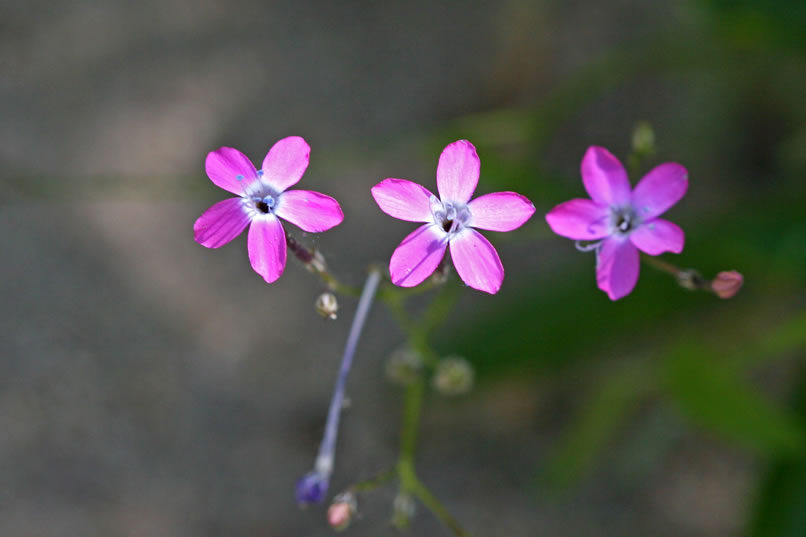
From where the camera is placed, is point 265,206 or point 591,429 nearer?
point 265,206

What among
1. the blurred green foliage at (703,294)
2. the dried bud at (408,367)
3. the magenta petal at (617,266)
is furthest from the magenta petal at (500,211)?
the blurred green foliage at (703,294)

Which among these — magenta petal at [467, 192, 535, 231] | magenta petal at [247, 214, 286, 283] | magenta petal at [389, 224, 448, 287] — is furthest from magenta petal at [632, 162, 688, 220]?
magenta petal at [247, 214, 286, 283]

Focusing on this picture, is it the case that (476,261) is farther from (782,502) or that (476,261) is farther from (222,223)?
(782,502)

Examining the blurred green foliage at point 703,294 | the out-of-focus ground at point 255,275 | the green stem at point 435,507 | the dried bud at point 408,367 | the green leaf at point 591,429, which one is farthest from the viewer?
the out-of-focus ground at point 255,275

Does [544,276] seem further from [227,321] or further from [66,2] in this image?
[66,2]

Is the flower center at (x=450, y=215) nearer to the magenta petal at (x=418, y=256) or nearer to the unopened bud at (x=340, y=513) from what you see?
the magenta petal at (x=418, y=256)

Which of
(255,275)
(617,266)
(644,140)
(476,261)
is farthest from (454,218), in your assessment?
(255,275)

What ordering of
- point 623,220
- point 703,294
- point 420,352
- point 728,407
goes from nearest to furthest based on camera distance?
point 623,220, point 420,352, point 728,407, point 703,294
